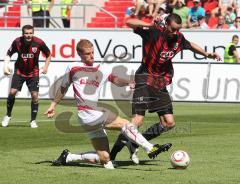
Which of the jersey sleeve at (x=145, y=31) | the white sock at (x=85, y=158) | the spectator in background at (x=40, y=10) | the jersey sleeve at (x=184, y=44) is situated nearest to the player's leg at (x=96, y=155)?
the white sock at (x=85, y=158)

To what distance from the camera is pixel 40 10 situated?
3522 cm

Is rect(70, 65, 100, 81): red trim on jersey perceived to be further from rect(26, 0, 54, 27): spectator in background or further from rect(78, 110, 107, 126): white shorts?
rect(26, 0, 54, 27): spectator in background

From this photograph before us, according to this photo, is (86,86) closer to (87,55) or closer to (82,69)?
(82,69)

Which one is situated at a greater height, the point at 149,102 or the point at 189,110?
the point at 149,102

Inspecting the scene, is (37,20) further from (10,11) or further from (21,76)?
(21,76)

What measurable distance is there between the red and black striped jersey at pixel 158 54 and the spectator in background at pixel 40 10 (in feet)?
70.9

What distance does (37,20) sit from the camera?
34938 mm

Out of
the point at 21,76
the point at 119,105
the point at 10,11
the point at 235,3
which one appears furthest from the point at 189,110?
the point at 10,11

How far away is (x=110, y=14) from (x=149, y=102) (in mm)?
21263

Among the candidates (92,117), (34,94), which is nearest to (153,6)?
(34,94)

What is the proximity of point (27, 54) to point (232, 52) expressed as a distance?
1253 cm

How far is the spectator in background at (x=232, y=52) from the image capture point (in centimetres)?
3027

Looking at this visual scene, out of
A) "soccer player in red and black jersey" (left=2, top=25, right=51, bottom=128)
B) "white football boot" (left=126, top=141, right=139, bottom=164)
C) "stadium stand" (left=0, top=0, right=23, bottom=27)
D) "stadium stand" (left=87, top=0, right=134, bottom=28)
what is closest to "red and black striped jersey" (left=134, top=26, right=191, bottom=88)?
"white football boot" (left=126, top=141, right=139, bottom=164)

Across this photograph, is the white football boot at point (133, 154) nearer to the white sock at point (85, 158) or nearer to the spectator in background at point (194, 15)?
the white sock at point (85, 158)
